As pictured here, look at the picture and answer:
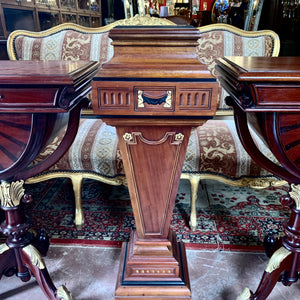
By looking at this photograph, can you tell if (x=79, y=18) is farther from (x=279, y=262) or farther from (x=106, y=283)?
(x=279, y=262)

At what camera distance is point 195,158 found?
1307 millimetres

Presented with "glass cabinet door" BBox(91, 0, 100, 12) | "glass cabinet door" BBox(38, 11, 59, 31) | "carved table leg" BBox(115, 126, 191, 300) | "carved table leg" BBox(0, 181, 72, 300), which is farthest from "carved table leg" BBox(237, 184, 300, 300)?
"glass cabinet door" BBox(91, 0, 100, 12)

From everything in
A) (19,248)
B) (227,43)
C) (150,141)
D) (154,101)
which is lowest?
(19,248)

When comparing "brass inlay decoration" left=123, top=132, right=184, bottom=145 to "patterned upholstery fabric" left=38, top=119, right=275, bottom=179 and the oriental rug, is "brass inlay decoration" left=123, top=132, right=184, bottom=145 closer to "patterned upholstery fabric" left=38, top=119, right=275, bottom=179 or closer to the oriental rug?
"patterned upholstery fabric" left=38, top=119, right=275, bottom=179

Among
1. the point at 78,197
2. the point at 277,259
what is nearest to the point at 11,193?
the point at 78,197

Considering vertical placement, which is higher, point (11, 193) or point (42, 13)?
point (42, 13)

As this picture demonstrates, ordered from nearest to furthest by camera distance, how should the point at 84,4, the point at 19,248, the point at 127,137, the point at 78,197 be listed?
the point at 127,137
the point at 19,248
the point at 78,197
the point at 84,4

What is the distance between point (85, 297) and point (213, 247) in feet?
1.97

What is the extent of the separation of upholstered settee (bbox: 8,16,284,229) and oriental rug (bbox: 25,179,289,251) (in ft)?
0.31

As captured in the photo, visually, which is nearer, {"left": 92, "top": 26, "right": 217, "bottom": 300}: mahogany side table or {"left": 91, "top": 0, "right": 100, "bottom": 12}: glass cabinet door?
{"left": 92, "top": 26, "right": 217, "bottom": 300}: mahogany side table

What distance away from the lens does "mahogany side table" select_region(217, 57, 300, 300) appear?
2.34 feet

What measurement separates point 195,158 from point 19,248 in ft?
2.56

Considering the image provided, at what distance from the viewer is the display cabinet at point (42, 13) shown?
2230 millimetres

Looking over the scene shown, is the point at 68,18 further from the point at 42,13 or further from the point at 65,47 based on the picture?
the point at 65,47
